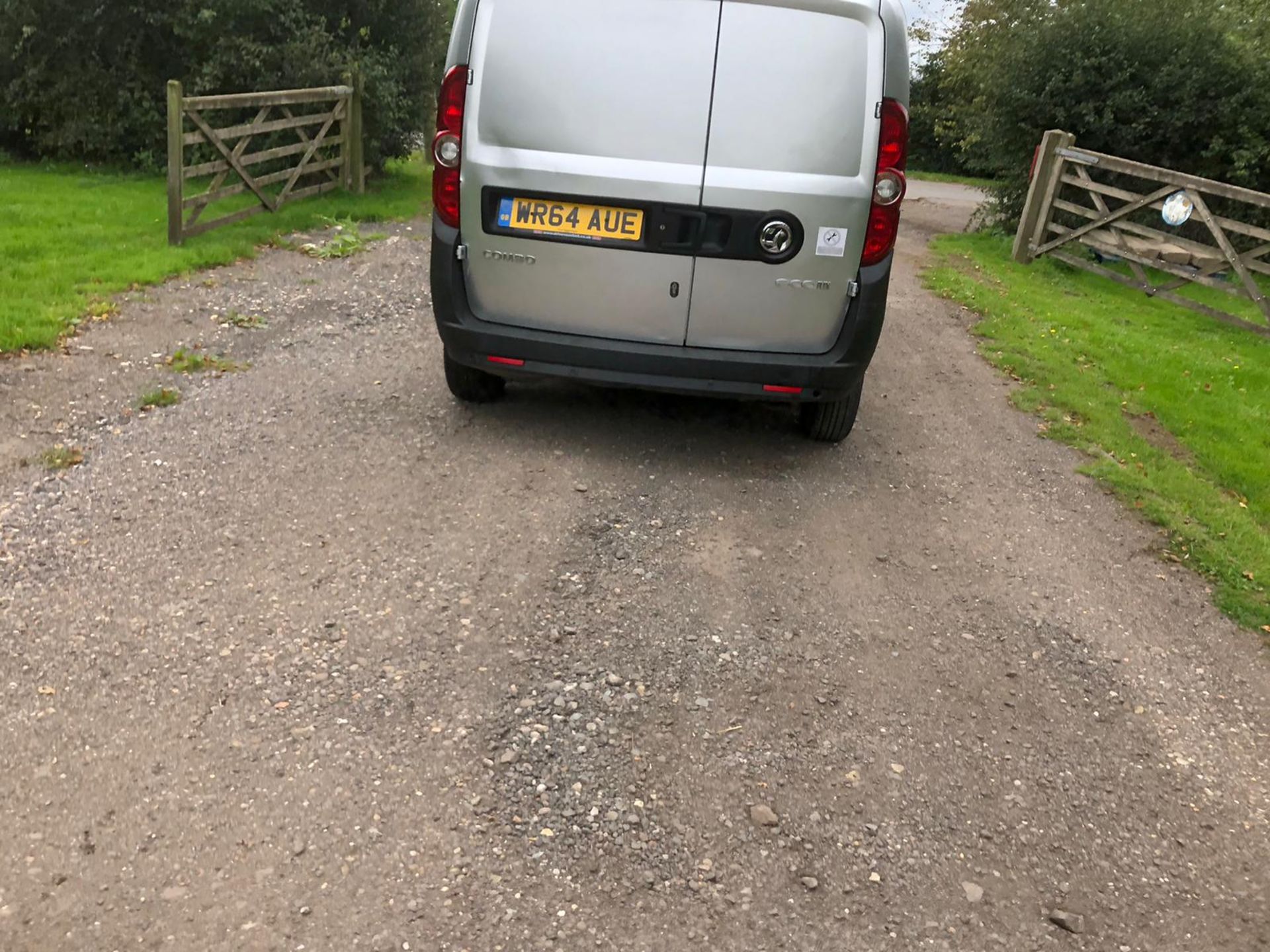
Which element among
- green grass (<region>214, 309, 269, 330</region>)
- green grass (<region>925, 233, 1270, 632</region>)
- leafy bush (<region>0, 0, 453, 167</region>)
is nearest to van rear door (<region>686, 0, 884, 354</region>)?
green grass (<region>925, 233, 1270, 632</region>)

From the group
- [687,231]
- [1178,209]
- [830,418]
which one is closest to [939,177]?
[1178,209]

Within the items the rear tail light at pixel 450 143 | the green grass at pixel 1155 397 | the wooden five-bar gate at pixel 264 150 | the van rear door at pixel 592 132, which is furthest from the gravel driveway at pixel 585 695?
the wooden five-bar gate at pixel 264 150

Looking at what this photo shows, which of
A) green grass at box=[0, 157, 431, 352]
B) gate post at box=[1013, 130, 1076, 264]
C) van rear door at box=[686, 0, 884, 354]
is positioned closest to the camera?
van rear door at box=[686, 0, 884, 354]

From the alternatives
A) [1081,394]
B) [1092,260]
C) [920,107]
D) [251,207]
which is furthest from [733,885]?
[920,107]

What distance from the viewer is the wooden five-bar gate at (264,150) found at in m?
10.3

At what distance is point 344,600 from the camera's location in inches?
171

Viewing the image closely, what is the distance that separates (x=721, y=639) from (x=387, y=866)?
5.38 ft

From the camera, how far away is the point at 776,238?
566cm

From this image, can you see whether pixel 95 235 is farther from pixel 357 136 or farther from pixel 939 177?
pixel 939 177

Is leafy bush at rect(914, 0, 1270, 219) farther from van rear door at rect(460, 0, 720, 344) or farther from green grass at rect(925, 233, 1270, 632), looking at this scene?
van rear door at rect(460, 0, 720, 344)

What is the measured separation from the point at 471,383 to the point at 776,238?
1.89 meters

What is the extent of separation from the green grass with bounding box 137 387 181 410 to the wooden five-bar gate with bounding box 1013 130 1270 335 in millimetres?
9806

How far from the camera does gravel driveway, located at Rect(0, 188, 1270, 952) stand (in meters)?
3.02

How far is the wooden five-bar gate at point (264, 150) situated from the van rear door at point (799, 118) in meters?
5.92
